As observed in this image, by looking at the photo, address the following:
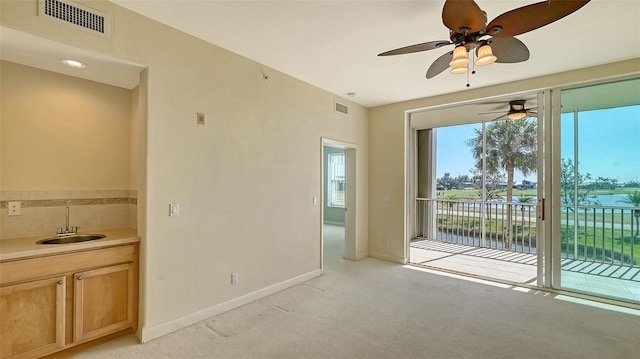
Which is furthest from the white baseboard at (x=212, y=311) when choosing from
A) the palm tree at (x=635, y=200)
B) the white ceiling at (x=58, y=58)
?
the palm tree at (x=635, y=200)

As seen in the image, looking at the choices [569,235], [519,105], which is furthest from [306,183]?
[519,105]

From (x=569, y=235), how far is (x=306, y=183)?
11.6 ft

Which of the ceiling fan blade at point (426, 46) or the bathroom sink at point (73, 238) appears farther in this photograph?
the bathroom sink at point (73, 238)

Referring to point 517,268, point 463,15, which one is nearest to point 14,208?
point 463,15

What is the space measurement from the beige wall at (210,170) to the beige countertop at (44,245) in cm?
21

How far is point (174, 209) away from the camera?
2.79 metres

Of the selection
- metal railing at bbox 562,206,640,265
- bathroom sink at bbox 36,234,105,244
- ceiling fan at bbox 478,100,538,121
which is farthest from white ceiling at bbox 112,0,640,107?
bathroom sink at bbox 36,234,105,244

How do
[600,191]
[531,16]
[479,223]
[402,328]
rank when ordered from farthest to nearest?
[479,223] → [600,191] → [402,328] → [531,16]

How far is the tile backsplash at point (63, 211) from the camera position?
2.58 meters

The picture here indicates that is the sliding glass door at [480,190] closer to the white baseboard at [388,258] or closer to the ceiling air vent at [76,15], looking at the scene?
the white baseboard at [388,258]

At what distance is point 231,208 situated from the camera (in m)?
3.26

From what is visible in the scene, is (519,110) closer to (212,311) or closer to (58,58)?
(212,311)

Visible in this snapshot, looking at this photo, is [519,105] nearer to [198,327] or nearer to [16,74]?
[198,327]

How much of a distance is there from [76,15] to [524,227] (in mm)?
7441
